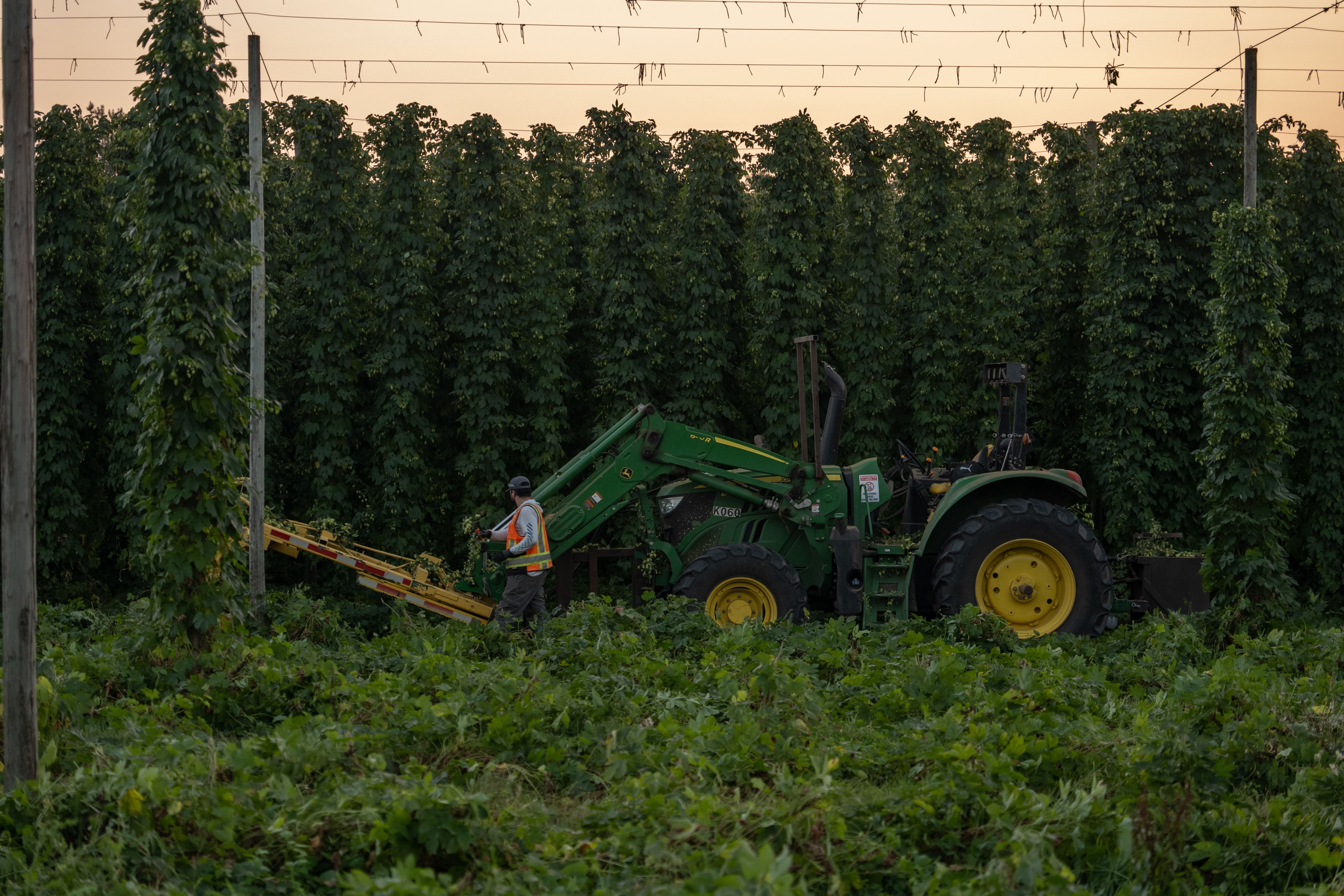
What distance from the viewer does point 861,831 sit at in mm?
5250

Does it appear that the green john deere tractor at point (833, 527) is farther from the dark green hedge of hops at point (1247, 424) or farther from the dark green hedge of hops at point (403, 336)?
the dark green hedge of hops at point (403, 336)

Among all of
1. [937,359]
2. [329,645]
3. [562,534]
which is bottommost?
[329,645]

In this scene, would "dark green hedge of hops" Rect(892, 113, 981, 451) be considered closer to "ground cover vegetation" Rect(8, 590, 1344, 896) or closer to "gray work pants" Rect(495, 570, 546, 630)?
"ground cover vegetation" Rect(8, 590, 1344, 896)

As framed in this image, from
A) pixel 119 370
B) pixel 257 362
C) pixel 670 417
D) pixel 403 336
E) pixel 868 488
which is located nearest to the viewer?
pixel 257 362

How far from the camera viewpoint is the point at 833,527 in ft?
35.2

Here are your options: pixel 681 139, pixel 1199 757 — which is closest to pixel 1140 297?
pixel 681 139

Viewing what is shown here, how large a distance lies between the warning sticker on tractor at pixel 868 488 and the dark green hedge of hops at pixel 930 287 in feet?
12.5

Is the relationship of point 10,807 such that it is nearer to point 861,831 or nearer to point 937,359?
point 861,831

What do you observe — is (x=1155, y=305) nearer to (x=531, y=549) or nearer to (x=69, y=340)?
(x=531, y=549)

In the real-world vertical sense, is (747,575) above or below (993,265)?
below

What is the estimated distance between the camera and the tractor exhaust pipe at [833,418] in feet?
35.4

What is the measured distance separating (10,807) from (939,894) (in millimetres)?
4247

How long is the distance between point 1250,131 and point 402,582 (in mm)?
10506

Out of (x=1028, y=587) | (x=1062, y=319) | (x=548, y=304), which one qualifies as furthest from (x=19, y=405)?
(x=1062, y=319)
